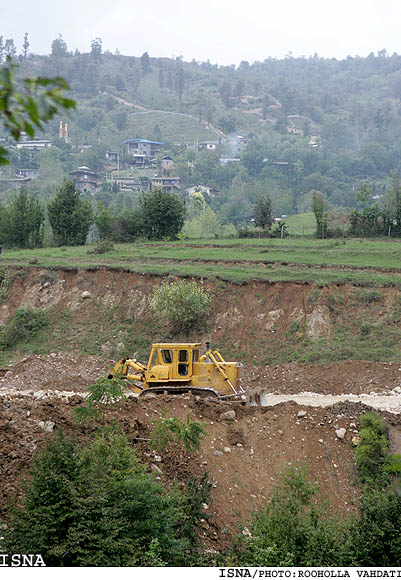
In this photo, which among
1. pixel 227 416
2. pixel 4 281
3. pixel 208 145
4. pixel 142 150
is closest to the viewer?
pixel 227 416

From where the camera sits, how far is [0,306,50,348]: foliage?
122 feet

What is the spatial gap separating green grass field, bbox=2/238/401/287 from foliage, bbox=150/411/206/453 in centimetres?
2019

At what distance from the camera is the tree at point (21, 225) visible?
183 ft

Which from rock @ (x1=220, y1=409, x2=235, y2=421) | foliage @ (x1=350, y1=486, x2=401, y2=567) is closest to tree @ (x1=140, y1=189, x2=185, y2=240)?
rock @ (x1=220, y1=409, x2=235, y2=421)

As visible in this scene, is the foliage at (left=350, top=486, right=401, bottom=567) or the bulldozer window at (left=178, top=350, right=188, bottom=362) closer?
the foliage at (left=350, top=486, right=401, bottom=567)

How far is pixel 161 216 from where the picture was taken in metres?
55.8

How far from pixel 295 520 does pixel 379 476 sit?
5666 mm

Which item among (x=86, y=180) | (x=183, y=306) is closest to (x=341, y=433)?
(x=183, y=306)

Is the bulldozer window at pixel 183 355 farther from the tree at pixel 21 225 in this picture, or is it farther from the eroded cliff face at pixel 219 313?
the tree at pixel 21 225

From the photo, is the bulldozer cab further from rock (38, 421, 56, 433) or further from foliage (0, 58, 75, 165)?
foliage (0, 58, 75, 165)

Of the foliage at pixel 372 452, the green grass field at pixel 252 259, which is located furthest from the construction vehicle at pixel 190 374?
the green grass field at pixel 252 259

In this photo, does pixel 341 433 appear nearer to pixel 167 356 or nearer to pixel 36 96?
pixel 167 356

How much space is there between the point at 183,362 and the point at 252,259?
20.4 meters

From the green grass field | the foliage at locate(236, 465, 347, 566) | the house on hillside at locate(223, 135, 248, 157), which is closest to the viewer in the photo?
the foliage at locate(236, 465, 347, 566)
